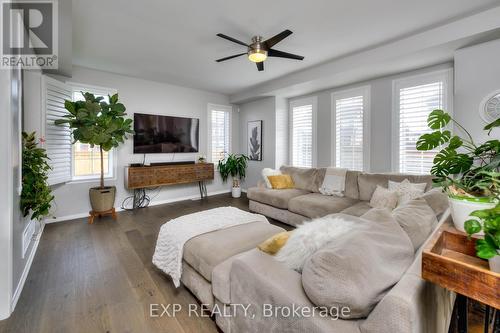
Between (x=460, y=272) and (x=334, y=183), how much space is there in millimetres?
3143

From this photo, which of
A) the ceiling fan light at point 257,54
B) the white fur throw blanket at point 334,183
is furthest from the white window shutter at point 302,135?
the ceiling fan light at point 257,54

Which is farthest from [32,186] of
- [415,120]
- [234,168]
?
[415,120]

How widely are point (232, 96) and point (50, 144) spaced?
395cm

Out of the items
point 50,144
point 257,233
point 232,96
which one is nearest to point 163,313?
point 257,233

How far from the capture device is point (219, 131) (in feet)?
19.6

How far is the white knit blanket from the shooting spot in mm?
1932

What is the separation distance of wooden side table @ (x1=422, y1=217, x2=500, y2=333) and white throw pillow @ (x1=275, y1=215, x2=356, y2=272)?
377 millimetres

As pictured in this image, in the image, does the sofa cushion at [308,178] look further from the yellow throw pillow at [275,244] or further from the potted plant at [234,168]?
the yellow throw pillow at [275,244]

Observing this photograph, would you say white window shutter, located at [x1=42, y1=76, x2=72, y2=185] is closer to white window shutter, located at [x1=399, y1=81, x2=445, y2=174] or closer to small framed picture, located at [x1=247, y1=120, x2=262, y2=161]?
small framed picture, located at [x1=247, y1=120, x2=262, y2=161]

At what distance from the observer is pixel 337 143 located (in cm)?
451

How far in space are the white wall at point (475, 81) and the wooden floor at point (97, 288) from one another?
3.56 metres

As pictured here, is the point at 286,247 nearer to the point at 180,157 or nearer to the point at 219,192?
the point at 180,157

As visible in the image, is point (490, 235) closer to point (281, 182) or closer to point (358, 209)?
point (358, 209)

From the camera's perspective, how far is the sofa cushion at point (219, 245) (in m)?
1.67
